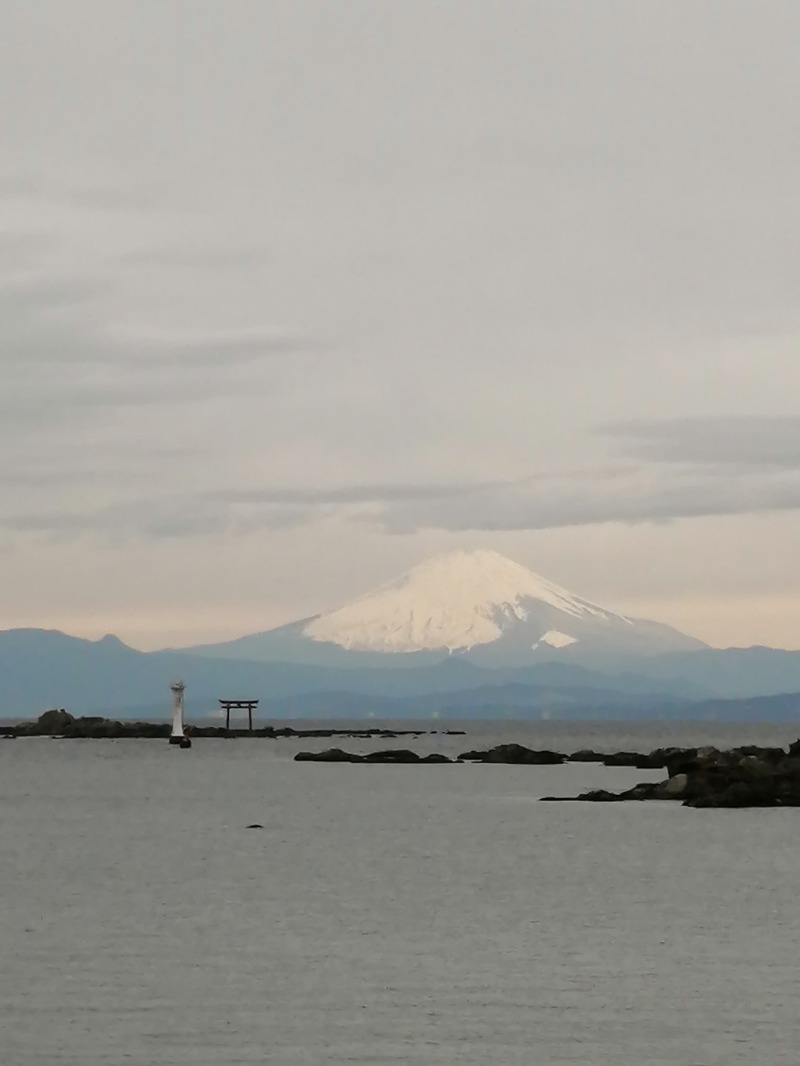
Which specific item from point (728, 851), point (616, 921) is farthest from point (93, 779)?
point (616, 921)

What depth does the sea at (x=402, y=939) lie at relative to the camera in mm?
29422

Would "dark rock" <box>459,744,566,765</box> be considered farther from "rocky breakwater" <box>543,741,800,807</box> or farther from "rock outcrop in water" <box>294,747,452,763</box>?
"rocky breakwater" <box>543,741,800,807</box>

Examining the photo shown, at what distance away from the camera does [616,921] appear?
151ft

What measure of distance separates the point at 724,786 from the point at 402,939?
57.1 m

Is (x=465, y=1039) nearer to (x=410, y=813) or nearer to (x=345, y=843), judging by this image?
(x=345, y=843)

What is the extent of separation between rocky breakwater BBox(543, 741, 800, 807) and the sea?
485 cm

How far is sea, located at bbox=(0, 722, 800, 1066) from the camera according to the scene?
96.5 ft

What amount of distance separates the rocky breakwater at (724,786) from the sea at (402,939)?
15.9 feet

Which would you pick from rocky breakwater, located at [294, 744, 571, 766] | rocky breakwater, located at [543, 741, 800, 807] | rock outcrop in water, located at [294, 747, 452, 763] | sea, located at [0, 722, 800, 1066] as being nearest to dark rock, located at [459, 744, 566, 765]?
rocky breakwater, located at [294, 744, 571, 766]

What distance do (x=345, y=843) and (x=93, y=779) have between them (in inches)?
2631

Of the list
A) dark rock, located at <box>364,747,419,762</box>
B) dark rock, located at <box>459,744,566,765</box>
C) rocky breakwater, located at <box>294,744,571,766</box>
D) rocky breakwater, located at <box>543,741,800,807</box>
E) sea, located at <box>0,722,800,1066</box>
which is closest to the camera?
sea, located at <box>0,722,800,1066</box>

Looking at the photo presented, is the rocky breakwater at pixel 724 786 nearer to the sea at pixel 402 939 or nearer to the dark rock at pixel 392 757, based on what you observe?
the sea at pixel 402 939

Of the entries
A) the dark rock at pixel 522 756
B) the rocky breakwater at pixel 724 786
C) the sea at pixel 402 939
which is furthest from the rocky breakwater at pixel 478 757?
the sea at pixel 402 939

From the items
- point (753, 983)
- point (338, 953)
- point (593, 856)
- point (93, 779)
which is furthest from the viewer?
point (93, 779)
